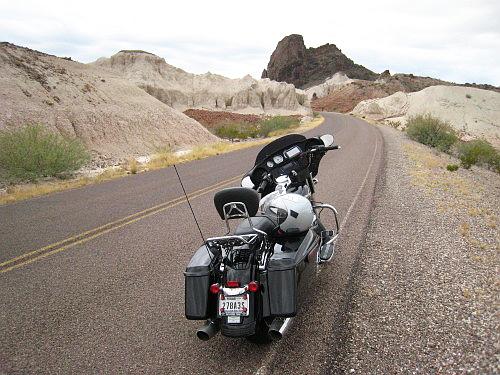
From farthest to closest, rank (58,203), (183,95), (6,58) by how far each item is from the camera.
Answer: (183,95), (6,58), (58,203)

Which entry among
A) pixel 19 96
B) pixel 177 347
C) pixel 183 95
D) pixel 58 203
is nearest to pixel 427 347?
pixel 177 347

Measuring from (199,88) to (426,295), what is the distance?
65488 mm

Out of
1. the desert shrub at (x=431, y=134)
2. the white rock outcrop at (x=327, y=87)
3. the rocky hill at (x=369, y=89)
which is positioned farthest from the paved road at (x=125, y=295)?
the white rock outcrop at (x=327, y=87)

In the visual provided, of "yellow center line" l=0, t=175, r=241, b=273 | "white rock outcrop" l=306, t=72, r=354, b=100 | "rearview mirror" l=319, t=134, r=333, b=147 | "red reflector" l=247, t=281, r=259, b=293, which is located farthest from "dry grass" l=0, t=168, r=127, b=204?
"white rock outcrop" l=306, t=72, r=354, b=100

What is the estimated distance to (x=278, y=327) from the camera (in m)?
3.38

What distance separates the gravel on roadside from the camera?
3.68m

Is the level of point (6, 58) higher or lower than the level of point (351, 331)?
higher

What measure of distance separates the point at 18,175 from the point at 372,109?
256ft

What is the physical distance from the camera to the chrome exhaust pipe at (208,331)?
3340 mm

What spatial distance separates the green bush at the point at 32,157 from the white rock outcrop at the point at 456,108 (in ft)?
156

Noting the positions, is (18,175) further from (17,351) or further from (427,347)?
(427,347)

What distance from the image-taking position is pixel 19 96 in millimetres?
25641

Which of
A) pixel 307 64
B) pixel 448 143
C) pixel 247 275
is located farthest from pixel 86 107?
pixel 307 64

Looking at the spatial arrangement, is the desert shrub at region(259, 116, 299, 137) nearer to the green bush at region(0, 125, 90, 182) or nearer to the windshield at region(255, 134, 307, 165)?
the green bush at region(0, 125, 90, 182)
